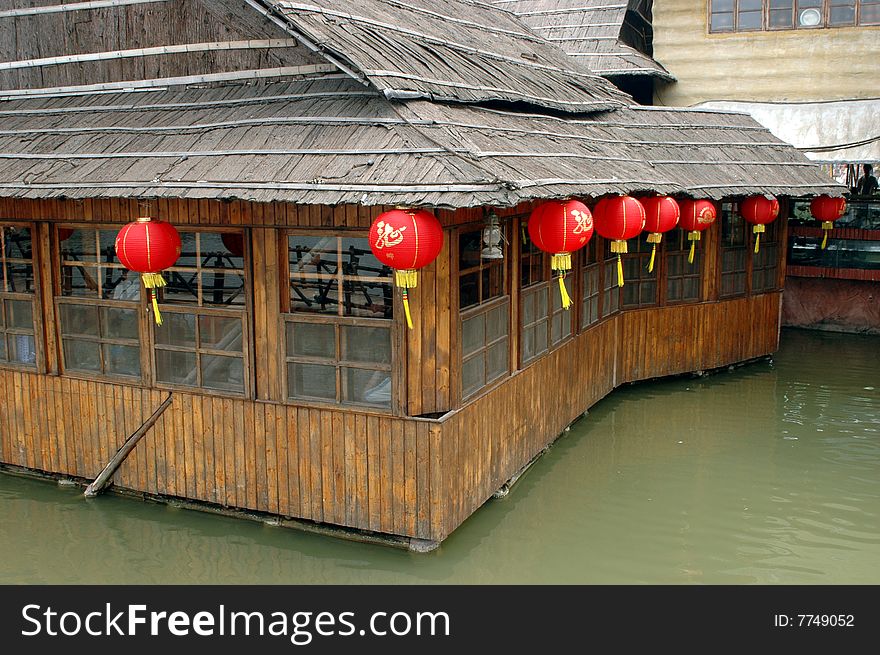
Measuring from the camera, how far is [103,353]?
8.52m

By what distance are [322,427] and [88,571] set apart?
7.30ft

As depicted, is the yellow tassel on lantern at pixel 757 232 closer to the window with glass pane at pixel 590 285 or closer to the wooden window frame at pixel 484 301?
the window with glass pane at pixel 590 285

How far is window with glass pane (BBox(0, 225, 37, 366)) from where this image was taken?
8727 mm

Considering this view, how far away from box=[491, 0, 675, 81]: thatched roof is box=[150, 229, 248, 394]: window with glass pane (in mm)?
10346

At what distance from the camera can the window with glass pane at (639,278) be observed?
12258 mm

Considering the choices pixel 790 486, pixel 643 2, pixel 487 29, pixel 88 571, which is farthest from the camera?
pixel 643 2

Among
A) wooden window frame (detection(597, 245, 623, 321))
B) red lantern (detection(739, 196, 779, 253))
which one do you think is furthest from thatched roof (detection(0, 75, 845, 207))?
red lantern (detection(739, 196, 779, 253))

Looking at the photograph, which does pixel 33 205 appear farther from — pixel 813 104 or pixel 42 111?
pixel 813 104

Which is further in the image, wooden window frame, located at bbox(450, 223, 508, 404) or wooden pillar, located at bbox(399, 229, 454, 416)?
wooden window frame, located at bbox(450, 223, 508, 404)

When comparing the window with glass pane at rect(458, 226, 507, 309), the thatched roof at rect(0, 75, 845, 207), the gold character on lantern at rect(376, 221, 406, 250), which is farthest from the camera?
the window with glass pane at rect(458, 226, 507, 309)

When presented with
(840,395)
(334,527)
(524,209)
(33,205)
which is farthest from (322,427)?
(840,395)

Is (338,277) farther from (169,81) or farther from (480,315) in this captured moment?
(169,81)

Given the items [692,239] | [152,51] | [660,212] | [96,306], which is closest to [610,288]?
[692,239]

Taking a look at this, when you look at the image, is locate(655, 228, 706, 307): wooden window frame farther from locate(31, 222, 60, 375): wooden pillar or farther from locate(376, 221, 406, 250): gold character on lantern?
locate(31, 222, 60, 375): wooden pillar
